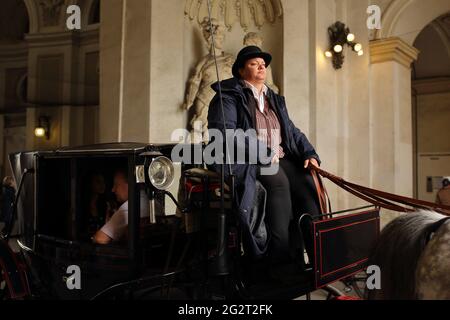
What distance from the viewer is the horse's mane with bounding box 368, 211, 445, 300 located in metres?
1.50

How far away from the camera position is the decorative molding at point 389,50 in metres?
7.47

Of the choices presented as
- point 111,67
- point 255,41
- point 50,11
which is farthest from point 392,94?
point 50,11

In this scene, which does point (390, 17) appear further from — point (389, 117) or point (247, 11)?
point (247, 11)

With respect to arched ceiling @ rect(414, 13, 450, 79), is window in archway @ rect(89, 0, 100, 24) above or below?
above

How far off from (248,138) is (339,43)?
521 cm

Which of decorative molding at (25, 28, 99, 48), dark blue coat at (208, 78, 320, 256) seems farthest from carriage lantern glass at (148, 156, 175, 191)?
decorative molding at (25, 28, 99, 48)

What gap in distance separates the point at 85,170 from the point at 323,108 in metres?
5.06

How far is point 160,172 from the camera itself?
2.51 m

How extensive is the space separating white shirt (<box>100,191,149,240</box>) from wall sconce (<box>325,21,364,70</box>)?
5.44 m

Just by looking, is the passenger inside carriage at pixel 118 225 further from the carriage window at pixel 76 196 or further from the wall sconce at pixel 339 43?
the wall sconce at pixel 339 43

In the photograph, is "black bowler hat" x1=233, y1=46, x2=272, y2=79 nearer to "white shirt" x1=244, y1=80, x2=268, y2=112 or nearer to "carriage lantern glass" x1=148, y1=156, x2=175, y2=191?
"white shirt" x1=244, y1=80, x2=268, y2=112

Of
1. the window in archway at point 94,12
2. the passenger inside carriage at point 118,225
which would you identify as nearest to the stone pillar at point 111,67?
the passenger inside carriage at point 118,225

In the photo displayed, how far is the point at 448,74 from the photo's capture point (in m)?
11.5
